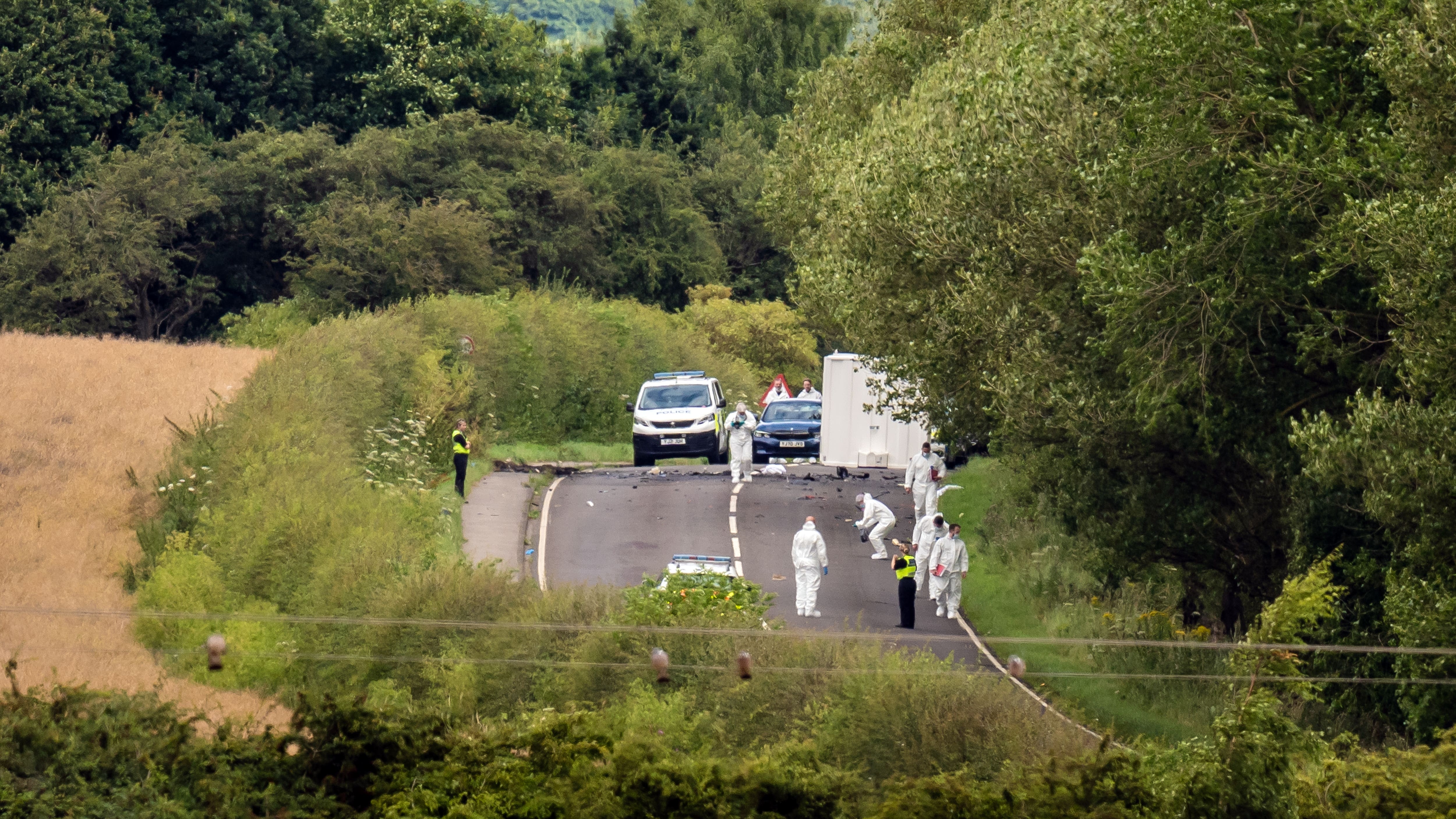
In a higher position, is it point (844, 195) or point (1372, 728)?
point (844, 195)

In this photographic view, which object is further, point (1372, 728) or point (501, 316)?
point (501, 316)

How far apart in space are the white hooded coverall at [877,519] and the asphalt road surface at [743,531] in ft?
1.66

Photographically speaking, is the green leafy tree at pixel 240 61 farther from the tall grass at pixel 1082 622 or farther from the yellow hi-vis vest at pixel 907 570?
the yellow hi-vis vest at pixel 907 570

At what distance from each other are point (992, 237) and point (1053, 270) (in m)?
1.07

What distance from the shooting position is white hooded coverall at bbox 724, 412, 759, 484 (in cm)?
3056

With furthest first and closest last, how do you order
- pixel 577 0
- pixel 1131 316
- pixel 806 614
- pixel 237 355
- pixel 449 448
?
pixel 577 0, pixel 237 355, pixel 449 448, pixel 806 614, pixel 1131 316

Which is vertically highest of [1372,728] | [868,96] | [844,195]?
[868,96]

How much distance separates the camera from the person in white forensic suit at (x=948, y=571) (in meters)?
22.1

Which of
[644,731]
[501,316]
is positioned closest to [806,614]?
[644,731]

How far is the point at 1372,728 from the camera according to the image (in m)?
16.9

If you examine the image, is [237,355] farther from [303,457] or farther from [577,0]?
[577,0]

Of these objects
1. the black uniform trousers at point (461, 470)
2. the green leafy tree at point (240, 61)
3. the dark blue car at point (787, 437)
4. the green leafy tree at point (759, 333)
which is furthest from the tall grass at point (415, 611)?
the green leafy tree at point (240, 61)

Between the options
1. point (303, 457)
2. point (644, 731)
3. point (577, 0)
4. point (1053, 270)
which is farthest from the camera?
point (577, 0)

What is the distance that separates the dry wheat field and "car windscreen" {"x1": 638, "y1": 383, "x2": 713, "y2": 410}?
8727mm
